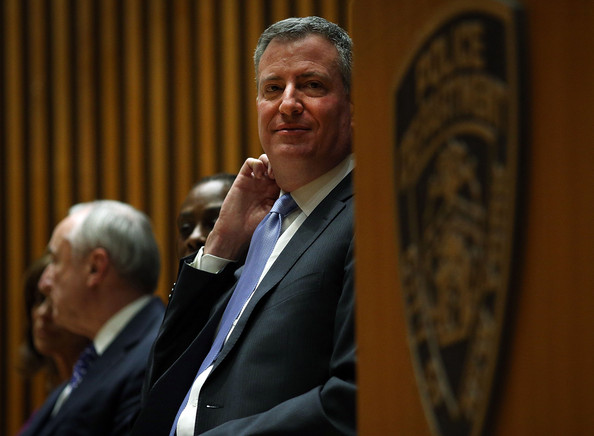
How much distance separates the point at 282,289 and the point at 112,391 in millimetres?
1479

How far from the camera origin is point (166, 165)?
15.8 feet

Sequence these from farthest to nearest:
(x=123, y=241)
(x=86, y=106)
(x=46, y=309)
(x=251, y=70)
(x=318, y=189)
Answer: (x=86, y=106)
(x=251, y=70)
(x=46, y=309)
(x=123, y=241)
(x=318, y=189)

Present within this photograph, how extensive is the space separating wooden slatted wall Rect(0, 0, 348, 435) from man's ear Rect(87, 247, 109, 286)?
107 cm

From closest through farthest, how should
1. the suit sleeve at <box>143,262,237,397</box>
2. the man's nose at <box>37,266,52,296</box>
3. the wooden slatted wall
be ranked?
the suit sleeve at <box>143,262,237,397</box>, the man's nose at <box>37,266,52,296</box>, the wooden slatted wall

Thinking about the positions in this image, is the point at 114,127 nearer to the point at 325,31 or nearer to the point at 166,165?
the point at 166,165

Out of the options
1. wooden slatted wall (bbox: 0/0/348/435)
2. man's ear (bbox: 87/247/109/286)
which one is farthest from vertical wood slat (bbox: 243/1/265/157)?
man's ear (bbox: 87/247/109/286)

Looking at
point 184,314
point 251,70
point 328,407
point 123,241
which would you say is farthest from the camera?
point 251,70

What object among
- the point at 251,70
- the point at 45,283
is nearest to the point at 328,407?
the point at 45,283

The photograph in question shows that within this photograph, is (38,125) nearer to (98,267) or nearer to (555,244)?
(98,267)

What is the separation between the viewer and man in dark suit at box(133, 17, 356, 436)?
5.95ft

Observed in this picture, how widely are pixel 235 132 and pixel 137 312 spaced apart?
140cm

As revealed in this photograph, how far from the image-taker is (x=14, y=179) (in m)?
5.07

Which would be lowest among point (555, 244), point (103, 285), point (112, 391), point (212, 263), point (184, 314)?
point (112, 391)

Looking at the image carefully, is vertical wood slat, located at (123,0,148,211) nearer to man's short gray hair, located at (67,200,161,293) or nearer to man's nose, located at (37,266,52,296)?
man's nose, located at (37,266,52,296)
